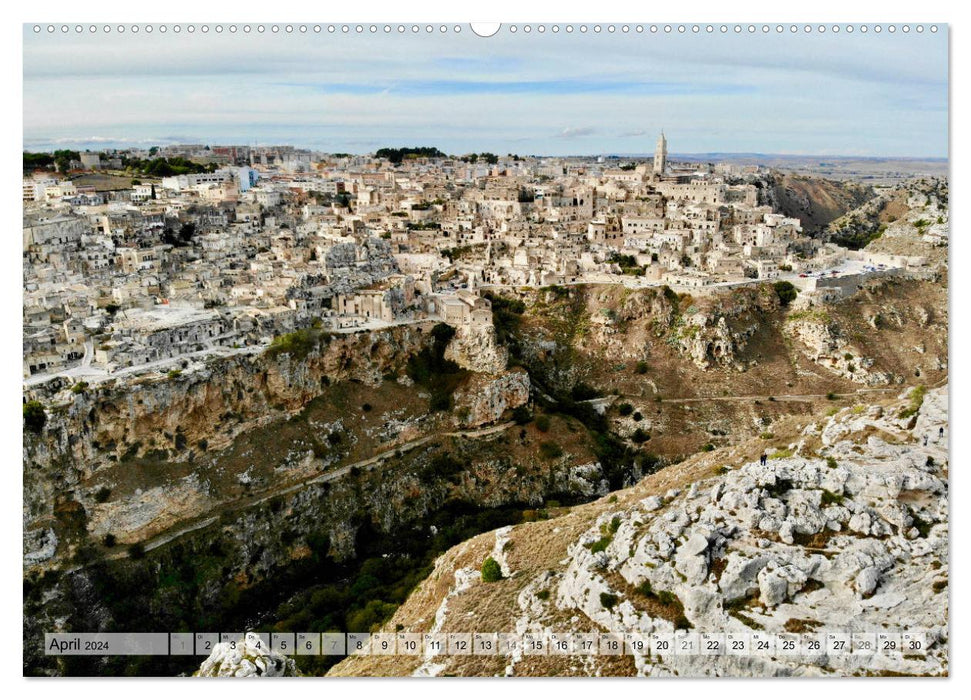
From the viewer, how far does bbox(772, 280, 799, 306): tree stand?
854 inches

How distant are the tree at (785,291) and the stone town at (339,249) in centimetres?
28

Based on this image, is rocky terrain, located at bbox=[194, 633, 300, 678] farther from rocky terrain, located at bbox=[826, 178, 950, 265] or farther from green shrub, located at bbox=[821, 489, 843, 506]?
rocky terrain, located at bbox=[826, 178, 950, 265]

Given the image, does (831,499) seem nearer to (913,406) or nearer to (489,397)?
(913,406)

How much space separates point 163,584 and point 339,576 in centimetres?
305

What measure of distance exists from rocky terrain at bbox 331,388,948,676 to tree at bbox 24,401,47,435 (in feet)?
23.6

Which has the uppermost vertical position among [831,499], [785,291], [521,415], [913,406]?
[913,406]

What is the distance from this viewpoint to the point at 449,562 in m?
10.3

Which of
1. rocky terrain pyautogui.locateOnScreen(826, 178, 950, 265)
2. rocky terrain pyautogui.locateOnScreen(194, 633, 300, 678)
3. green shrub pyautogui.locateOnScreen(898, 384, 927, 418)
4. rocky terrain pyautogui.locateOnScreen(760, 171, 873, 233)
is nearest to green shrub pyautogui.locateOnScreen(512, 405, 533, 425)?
rocky terrain pyautogui.locateOnScreen(826, 178, 950, 265)

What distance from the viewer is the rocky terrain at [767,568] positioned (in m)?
6.23

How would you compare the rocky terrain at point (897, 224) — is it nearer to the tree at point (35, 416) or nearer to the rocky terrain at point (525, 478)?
the rocky terrain at point (525, 478)

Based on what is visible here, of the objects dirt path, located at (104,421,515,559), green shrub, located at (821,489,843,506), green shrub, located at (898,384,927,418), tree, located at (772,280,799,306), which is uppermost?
green shrub, located at (898,384,927,418)

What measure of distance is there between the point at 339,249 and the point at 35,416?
9708 mm

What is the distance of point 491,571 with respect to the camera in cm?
870

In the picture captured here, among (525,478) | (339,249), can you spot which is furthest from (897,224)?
(339,249)
